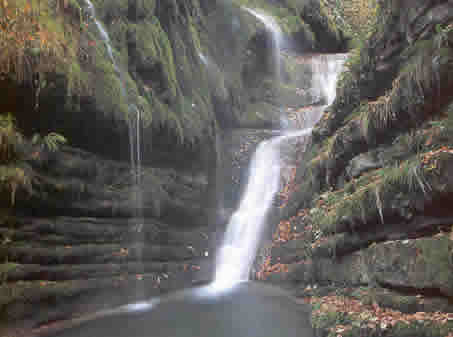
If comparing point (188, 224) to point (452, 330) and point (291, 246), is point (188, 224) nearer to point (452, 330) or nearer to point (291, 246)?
point (291, 246)

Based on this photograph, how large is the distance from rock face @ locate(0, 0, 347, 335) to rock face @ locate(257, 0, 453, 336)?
3.56 m

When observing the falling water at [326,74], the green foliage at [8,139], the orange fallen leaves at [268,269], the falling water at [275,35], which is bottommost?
the orange fallen leaves at [268,269]

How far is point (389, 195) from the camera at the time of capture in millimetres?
4148

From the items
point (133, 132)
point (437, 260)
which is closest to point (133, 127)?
point (133, 132)

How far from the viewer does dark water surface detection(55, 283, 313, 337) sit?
16.7 feet

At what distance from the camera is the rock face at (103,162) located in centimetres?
528

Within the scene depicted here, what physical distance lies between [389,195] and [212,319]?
12.5 feet

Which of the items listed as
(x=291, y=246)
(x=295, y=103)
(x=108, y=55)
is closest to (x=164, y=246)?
(x=291, y=246)

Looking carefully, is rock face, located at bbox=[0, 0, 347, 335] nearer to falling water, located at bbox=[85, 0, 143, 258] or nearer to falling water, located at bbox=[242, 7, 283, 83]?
falling water, located at bbox=[85, 0, 143, 258]

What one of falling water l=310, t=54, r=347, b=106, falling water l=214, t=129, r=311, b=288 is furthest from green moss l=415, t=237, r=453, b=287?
falling water l=310, t=54, r=347, b=106

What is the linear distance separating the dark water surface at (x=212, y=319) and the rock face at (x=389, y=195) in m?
0.47

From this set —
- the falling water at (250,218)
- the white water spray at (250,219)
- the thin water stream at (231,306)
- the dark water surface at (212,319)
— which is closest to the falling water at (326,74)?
the white water spray at (250,219)

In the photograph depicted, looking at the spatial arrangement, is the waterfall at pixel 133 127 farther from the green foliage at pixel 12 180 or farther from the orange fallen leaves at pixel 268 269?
the orange fallen leaves at pixel 268 269

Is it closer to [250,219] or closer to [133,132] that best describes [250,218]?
[250,219]
